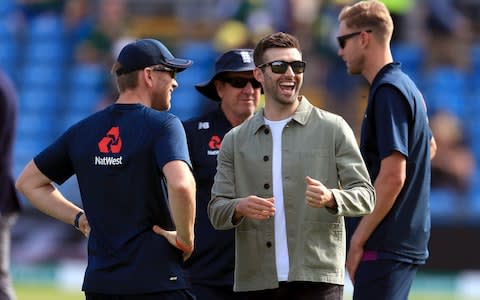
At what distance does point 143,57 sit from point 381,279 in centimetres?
166

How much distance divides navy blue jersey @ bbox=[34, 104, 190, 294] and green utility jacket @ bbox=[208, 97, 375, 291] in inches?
11.5

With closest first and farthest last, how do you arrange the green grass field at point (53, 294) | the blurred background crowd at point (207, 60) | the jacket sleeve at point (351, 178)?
1. the jacket sleeve at point (351, 178)
2. the green grass field at point (53, 294)
3. the blurred background crowd at point (207, 60)

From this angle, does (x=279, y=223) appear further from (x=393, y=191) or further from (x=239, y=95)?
(x=239, y=95)

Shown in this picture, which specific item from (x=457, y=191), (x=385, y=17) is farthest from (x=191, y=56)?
(x=385, y=17)

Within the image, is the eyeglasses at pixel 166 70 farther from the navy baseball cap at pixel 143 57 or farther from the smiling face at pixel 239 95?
the smiling face at pixel 239 95

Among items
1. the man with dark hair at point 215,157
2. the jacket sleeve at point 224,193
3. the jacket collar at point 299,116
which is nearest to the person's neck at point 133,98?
the jacket sleeve at point 224,193

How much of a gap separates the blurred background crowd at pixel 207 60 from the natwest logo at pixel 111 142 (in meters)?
9.25

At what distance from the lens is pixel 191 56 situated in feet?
60.0

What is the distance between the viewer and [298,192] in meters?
5.77

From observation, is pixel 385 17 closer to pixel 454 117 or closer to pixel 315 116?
pixel 315 116

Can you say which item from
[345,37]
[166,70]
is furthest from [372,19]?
[166,70]

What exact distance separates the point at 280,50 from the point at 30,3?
14109 mm

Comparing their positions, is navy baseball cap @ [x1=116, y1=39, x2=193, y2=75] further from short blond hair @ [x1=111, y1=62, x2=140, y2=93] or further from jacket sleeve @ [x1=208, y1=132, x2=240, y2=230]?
jacket sleeve @ [x1=208, y1=132, x2=240, y2=230]

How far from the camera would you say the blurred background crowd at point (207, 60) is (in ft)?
52.0
